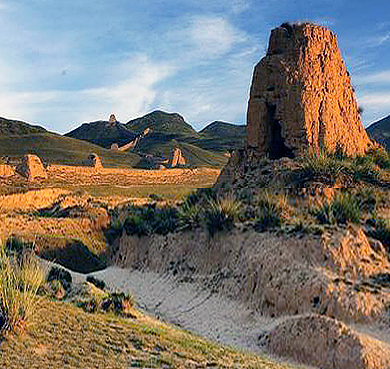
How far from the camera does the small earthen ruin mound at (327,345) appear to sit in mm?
9391

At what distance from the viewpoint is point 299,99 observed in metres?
18.4

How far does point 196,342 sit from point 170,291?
21.0ft

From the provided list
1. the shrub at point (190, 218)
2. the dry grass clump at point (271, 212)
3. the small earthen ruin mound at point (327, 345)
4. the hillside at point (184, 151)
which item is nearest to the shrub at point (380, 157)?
the dry grass clump at point (271, 212)

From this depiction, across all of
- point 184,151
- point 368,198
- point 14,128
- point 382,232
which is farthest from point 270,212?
point 14,128

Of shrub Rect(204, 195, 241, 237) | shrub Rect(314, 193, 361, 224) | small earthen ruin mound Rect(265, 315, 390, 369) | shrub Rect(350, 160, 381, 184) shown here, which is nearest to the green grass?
small earthen ruin mound Rect(265, 315, 390, 369)

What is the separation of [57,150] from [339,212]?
210 ft

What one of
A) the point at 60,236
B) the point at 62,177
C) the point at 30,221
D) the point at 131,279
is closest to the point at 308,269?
the point at 131,279

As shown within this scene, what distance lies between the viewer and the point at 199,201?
20281 millimetres

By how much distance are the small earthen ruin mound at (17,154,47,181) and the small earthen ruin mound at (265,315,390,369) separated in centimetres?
3850

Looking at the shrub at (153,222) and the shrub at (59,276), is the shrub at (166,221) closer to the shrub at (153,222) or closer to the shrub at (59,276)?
the shrub at (153,222)

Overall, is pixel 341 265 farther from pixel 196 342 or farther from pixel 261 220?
pixel 196 342

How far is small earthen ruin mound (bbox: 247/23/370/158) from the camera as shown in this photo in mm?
18625

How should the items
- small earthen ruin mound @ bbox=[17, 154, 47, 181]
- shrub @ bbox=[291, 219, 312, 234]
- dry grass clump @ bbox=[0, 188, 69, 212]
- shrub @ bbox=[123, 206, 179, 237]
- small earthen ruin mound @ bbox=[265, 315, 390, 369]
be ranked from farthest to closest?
small earthen ruin mound @ bbox=[17, 154, 47, 181] < dry grass clump @ bbox=[0, 188, 69, 212] < shrub @ bbox=[123, 206, 179, 237] < shrub @ bbox=[291, 219, 312, 234] < small earthen ruin mound @ bbox=[265, 315, 390, 369]

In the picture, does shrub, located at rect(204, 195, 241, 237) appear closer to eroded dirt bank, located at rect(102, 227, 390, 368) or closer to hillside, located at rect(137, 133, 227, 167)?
eroded dirt bank, located at rect(102, 227, 390, 368)
